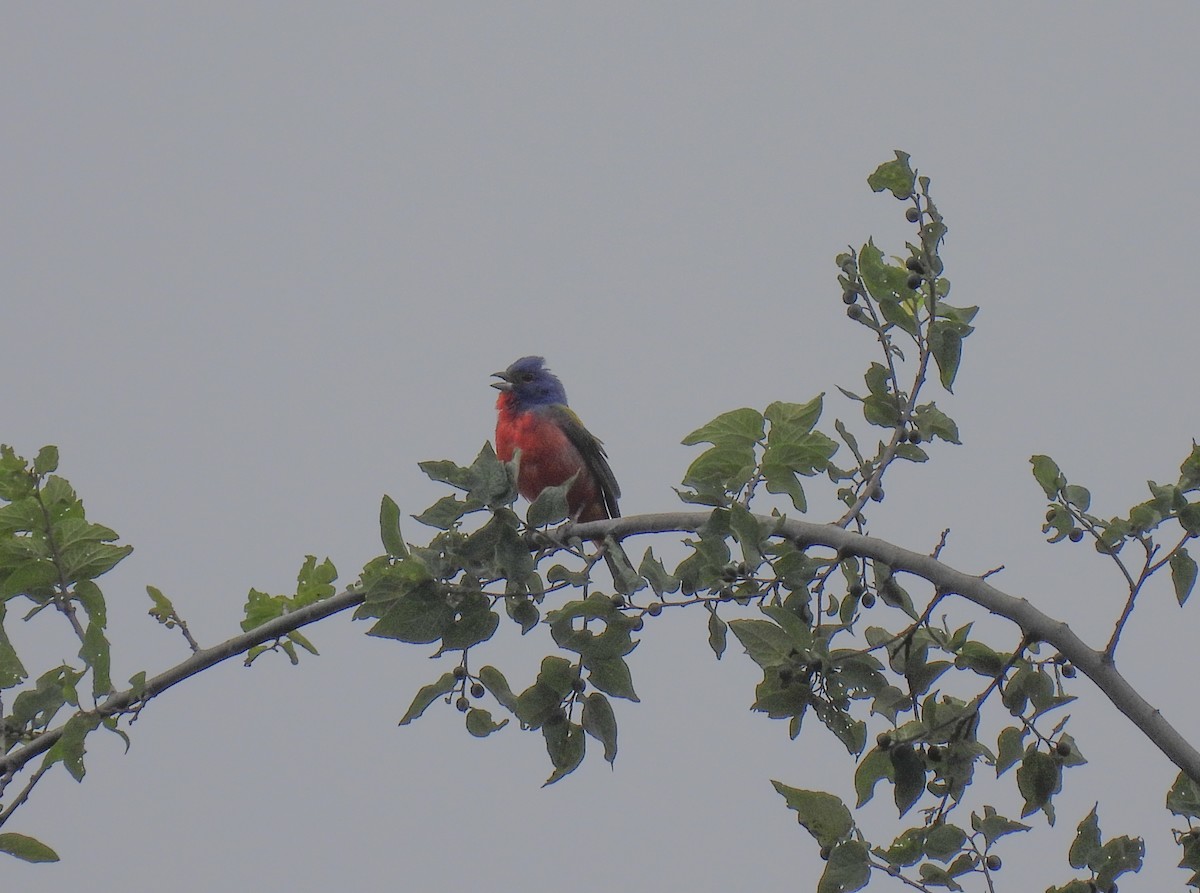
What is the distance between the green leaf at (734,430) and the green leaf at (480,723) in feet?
3.19

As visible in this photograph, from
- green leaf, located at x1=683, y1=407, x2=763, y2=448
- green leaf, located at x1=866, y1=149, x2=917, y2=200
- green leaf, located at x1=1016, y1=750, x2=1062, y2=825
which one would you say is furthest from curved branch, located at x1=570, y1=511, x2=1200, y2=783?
green leaf, located at x1=866, y1=149, x2=917, y2=200

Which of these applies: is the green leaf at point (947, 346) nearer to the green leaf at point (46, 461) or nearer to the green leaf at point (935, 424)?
the green leaf at point (935, 424)

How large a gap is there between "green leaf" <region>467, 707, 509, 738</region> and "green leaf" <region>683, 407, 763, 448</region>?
3.19 ft

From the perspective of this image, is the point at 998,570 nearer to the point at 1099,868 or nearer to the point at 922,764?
the point at 922,764

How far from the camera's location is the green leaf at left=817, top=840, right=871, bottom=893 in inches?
122

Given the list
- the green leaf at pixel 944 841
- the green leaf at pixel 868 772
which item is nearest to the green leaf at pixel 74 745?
the green leaf at pixel 868 772

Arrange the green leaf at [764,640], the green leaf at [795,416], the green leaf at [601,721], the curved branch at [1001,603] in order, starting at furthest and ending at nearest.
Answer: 1. the green leaf at [795,416]
2. the green leaf at [601,721]
3. the green leaf at [764,640]
4. the curved branch at [1001,603]

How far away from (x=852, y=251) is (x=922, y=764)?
1438 millimetres

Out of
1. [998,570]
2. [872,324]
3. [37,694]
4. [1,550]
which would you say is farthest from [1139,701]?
[1,550]

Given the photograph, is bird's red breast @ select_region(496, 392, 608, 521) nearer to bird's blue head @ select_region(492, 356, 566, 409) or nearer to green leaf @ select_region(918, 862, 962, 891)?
bird's blue head @ select_region(492, 356, 566, 409)

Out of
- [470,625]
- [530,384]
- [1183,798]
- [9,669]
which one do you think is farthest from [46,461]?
[530,384]

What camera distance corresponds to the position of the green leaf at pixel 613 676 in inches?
137

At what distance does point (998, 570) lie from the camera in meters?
3.18

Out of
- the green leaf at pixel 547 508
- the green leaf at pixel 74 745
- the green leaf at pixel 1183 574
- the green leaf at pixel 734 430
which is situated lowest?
the green leaf at pixel 74 745
